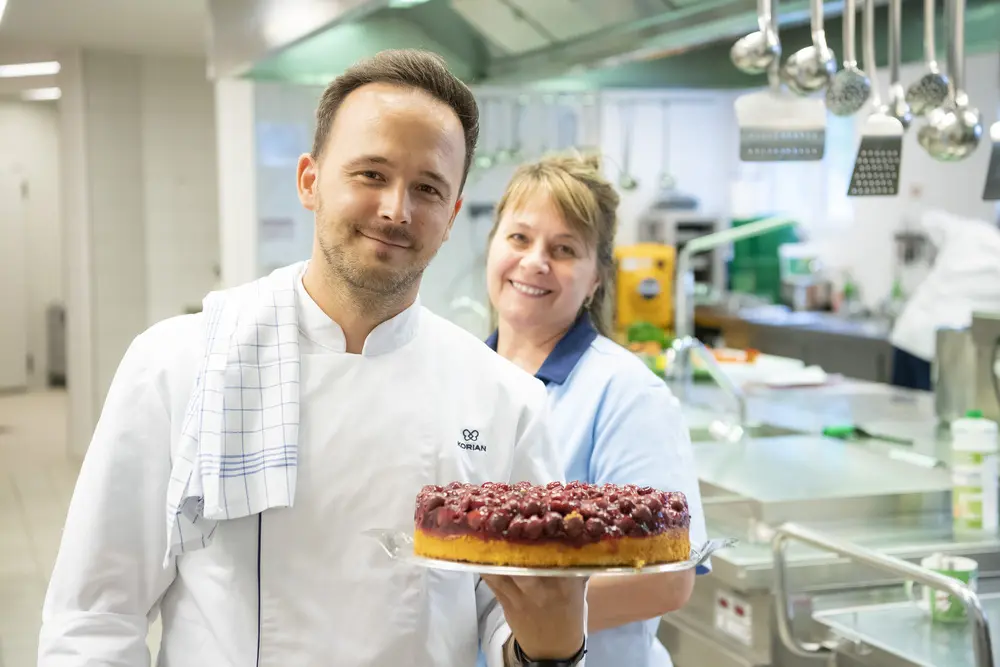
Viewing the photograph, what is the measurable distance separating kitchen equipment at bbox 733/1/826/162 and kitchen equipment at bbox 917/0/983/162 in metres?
0.23

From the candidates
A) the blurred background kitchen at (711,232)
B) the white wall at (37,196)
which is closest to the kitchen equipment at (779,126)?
the blurred background kitchen at (711,232)

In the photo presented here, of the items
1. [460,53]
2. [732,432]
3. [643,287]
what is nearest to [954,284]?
[643,287]

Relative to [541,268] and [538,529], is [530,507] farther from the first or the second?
[541,268]

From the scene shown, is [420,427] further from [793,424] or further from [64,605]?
[793,424]

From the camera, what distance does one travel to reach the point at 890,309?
728cm

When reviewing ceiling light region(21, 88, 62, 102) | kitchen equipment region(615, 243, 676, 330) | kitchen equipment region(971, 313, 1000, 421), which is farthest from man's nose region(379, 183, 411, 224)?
ceiling light region(21, 88, 62, 102)

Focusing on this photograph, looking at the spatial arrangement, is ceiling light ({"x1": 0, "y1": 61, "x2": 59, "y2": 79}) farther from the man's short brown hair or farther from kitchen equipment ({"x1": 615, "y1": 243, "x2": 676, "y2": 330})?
the man's short brown hair

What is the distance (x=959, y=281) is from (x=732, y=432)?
2689 millimetres

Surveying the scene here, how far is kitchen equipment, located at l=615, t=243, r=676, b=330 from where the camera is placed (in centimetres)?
464

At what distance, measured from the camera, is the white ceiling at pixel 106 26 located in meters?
6.48

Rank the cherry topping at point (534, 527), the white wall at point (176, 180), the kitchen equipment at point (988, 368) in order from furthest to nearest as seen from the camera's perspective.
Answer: the white wall at point (176, 180) < the kitchen equipment at point (988, 368) < the cherry topping at point (534, 527)

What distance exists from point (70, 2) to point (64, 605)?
5.92 meters

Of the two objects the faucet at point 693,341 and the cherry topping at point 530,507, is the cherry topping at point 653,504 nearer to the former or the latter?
the cherry topping at point 530,507

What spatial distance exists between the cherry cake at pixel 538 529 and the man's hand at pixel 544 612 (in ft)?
0.08
